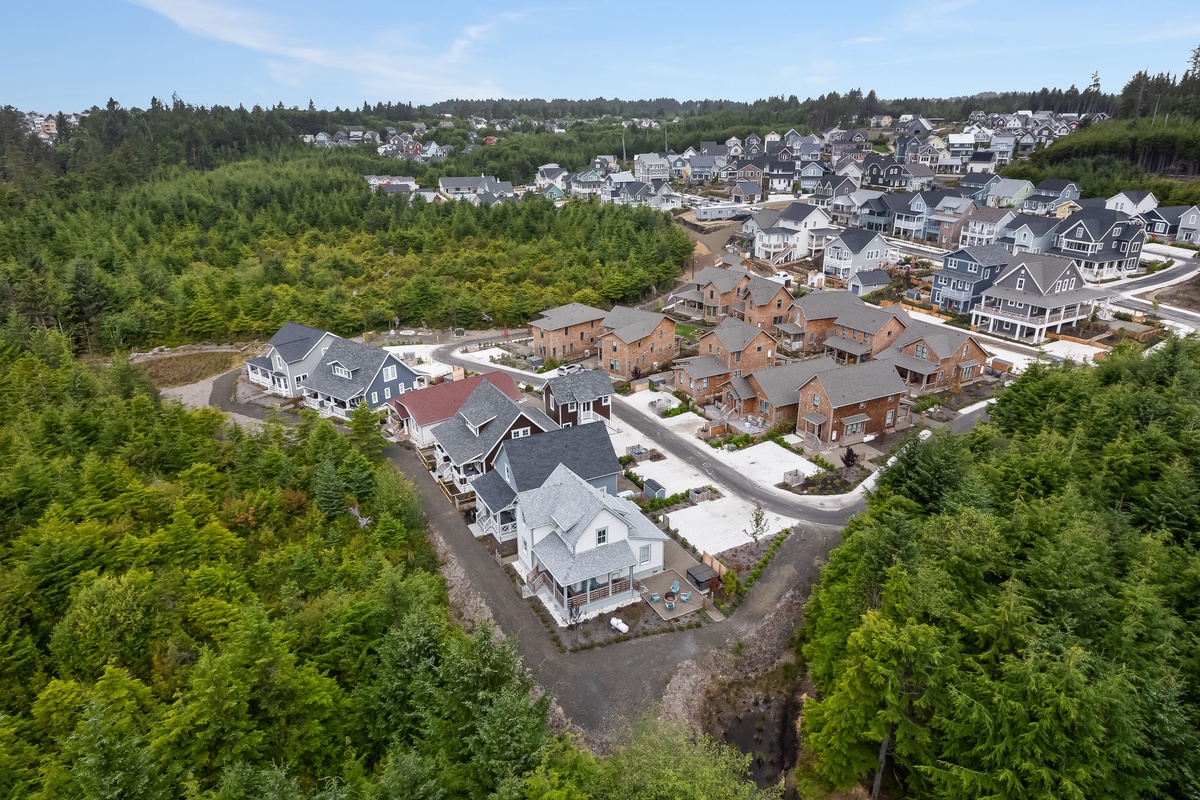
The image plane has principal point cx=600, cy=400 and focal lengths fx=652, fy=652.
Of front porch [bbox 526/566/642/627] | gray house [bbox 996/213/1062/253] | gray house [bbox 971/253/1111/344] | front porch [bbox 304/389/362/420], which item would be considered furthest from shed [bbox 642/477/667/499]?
gray house [bbox 996/213/1062/253]

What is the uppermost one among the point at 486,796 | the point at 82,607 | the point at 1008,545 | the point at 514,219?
the point at 514,219

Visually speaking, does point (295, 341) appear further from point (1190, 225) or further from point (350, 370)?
point (1190, 225)

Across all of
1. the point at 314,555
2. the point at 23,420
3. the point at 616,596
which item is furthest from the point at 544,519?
the point at 23,420

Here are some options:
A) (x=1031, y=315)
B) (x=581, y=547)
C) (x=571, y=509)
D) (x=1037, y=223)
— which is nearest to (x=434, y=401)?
(x=571, y=509)

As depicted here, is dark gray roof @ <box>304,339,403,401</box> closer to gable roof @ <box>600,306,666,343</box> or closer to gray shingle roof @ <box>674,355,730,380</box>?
gable roof @ <box>600,306,666,343</box>

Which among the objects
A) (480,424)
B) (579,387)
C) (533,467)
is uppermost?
(579,387)

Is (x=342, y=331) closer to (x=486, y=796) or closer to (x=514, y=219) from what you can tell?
(x=514, y=219)

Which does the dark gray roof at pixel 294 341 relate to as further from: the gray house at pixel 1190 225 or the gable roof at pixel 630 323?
the gray house at pixel 1190 225
